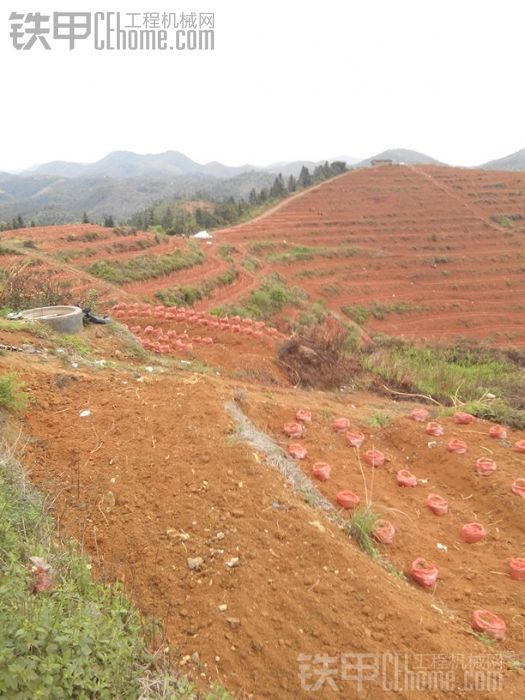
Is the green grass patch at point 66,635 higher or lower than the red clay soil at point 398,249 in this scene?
lower

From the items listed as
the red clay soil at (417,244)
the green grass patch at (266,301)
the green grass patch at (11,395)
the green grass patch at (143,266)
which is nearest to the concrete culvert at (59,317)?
the green grass patch at (11,395)

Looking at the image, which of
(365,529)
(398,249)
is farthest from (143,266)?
(398,249)

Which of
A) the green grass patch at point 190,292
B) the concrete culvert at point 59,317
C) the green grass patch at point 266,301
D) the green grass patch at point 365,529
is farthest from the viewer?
the green grass patch at point 266,301

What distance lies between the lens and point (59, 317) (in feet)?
19.8

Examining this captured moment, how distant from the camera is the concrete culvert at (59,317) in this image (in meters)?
5.99

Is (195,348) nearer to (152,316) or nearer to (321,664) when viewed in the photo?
(152,316)

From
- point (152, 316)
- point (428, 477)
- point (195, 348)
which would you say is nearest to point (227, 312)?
point (152, 316)

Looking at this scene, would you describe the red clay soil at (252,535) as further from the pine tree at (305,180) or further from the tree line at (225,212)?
the pine tree at (305,180)

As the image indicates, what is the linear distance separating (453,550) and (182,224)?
26.9m

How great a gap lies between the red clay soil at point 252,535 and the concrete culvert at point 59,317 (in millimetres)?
1406

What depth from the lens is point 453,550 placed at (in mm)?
3533

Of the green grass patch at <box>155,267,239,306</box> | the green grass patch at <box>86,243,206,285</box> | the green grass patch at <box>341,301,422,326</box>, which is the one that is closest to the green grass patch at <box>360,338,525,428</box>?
the green grass patch at <box>341,301,422,326</box>

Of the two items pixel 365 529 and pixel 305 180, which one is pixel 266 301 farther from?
pixel 305 180

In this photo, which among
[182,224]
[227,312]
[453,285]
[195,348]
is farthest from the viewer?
[182,224]
